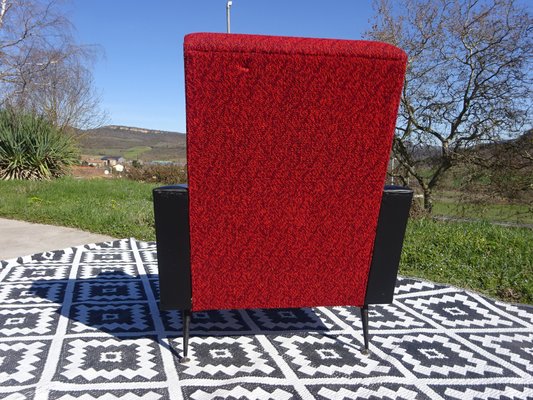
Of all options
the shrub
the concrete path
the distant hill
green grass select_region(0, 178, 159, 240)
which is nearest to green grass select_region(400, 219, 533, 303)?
green grass select_region(0, 178, 159, 240)

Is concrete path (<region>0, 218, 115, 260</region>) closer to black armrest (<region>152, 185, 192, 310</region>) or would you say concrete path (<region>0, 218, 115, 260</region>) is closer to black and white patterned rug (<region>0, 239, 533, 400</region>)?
black and white patterned rug (<region>0, 239, 533, 400</region>)

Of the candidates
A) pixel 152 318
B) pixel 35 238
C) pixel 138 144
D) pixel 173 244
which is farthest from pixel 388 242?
pixel 138 144

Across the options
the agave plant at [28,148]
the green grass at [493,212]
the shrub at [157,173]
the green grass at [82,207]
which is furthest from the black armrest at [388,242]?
the shrub at [157,173]

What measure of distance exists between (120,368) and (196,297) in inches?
17.0

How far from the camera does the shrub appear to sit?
45.6 ft

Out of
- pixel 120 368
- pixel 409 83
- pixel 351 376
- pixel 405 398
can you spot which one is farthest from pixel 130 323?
pixel 409 83

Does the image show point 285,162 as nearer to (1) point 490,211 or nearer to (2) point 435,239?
(2) point 435,239

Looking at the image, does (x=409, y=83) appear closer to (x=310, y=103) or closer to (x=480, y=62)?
(x=480, y=62)

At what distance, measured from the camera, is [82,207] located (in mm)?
6129

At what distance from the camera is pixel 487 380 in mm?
1808

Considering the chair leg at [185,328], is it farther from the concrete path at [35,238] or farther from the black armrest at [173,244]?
the concrete path at [35,238]

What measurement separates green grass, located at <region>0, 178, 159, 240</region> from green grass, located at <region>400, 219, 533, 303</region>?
2675 mm

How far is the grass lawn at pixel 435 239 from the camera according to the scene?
10.7 ft

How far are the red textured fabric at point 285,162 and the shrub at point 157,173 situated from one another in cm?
1178
